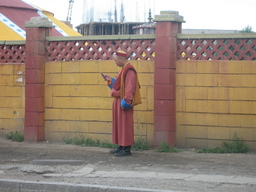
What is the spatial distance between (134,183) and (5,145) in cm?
477

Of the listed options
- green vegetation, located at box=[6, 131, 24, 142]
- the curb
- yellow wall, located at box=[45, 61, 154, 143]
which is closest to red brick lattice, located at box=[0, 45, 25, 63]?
yellow wall, located at box=[45, 61, 154, 143]

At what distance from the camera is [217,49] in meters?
10.1

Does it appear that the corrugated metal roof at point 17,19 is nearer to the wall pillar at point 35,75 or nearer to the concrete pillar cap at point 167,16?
the wall pillar at point 35,75

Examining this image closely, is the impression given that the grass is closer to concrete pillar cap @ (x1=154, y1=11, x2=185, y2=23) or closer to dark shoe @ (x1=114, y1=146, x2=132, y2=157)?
dark shoe @ (x1=114, y1=146, x2=132, y2=157)

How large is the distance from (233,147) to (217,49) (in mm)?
1808

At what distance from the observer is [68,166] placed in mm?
8781

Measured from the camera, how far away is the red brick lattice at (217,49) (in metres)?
9.87

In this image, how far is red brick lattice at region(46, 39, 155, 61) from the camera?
34.9 ft

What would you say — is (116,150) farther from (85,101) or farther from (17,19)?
(17,19)

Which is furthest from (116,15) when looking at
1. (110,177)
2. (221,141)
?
(110,177)

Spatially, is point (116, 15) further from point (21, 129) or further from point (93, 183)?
point (93, 183)

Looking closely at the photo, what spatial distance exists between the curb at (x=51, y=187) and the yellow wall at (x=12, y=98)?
4400mm

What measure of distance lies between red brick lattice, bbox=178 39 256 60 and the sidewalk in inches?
70.2

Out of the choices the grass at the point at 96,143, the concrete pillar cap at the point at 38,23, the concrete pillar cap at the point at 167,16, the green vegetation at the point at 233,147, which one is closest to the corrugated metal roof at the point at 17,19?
the concrete pillar cap at the point at 38,23
